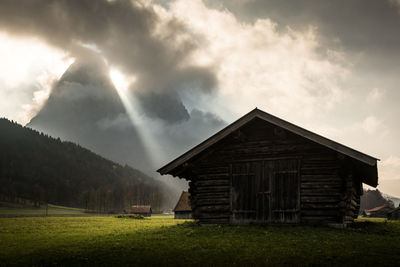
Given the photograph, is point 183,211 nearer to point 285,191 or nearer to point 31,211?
point 285,191

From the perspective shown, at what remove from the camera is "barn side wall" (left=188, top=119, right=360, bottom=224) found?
17234mm

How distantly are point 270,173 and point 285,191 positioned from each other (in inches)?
45.9

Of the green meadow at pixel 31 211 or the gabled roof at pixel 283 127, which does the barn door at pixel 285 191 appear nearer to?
the gabled roof at pixel 283 127

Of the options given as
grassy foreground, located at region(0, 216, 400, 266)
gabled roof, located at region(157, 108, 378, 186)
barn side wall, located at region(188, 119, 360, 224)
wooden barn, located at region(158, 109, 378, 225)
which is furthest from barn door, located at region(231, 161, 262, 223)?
grassy foreground, located at region(0, 216, 400, 266)

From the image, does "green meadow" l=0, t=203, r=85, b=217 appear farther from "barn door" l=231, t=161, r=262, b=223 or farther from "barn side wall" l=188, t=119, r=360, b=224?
"barn door" l=231, t=161, r=262, b=223

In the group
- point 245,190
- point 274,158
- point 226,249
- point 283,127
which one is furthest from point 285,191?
point 226,249

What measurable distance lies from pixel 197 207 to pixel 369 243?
9.52 meters

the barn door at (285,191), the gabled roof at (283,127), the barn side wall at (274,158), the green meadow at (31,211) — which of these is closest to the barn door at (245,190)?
the barn side wall at (274,158)

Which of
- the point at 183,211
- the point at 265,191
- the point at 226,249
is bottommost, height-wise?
the point at 183,211

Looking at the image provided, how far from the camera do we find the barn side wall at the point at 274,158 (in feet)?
56.5

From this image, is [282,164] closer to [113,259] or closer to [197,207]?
[197,207]

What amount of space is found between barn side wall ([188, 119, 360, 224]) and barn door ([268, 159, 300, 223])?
0.26m

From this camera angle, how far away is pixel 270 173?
18453 millimetres

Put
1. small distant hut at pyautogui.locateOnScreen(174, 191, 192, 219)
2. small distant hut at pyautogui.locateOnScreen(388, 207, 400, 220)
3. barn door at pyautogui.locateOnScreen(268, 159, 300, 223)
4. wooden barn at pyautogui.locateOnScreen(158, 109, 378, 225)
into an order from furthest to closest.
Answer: small distant hut at pyautogui.locateOnScreen(174, 191, 192, 219) < small distant hut at pyautogui.locateOnScreen(388, 207, 400, 220) < barn door at pyautogui.locateOnScreen(268, 159, 300, 223) < wooden barn at pyautogui.locateOnScreen(158, 109, 378, 225)
